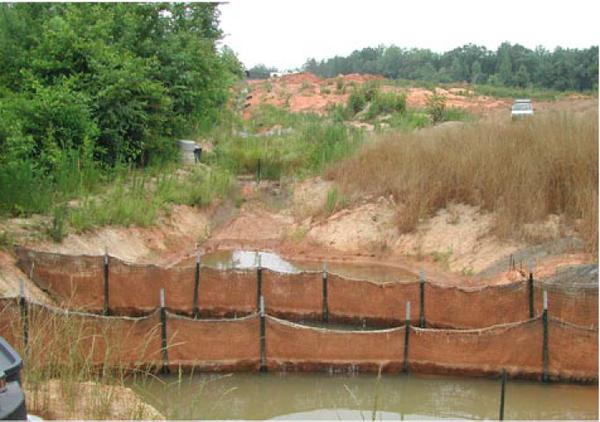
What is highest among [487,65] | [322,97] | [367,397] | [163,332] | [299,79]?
[487,65]

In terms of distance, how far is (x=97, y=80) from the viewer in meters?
13.6

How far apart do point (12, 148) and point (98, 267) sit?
2.32m

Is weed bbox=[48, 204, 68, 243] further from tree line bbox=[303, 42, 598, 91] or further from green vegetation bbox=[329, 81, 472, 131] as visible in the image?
tree line bbox=[303, 42, 598, 91]

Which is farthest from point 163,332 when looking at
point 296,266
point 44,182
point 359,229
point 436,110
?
point 436,110

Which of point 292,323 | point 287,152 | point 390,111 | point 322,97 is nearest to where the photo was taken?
point 292,323

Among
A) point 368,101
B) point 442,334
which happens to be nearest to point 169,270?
point 442,334

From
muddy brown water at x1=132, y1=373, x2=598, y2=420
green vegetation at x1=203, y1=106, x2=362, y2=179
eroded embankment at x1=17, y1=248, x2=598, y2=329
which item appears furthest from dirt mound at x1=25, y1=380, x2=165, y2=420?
green vegetation at x1=203, y1=106, x2=362, y2=179

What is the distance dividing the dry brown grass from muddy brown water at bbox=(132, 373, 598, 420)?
4.09m

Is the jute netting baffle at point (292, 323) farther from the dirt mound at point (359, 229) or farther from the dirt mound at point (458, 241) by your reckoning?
the dirt mound at point (359, 229)

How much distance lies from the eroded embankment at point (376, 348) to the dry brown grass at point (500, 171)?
3715 millimetres

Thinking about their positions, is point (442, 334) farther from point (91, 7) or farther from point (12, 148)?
point (91, 7)

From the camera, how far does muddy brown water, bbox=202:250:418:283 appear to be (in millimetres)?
11734

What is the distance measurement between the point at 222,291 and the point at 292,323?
1816mm

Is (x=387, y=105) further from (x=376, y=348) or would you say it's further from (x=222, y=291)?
(x=376, y=348)
